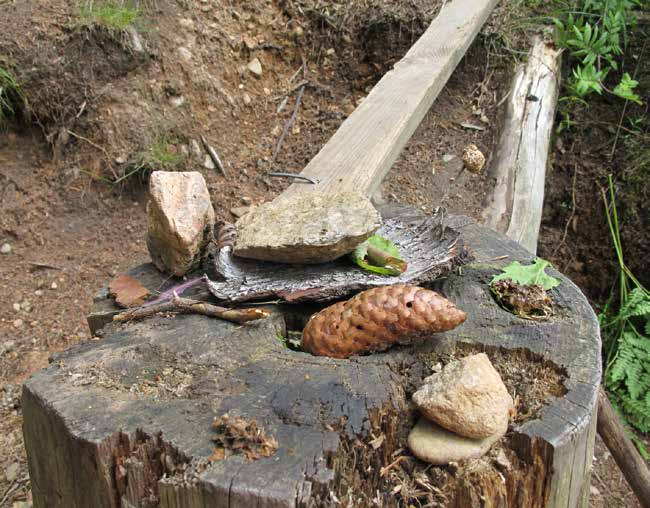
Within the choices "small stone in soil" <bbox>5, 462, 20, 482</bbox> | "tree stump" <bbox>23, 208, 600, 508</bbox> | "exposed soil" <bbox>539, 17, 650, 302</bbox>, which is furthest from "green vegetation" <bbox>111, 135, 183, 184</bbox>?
"exposed soil" <bbox>539, 17, 650, 302</bbox>

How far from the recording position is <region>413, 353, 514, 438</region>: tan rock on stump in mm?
1220

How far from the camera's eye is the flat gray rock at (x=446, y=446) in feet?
4.09

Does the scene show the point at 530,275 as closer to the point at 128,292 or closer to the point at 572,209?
the point at 128,292

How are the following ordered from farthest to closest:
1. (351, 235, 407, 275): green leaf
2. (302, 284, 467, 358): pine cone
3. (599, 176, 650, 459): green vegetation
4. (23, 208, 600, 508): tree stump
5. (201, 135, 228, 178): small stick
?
(201, 135, 228, 178): small stick < (599, 176, 650, 459): green vegetation < (351, 235, 407, 275): green leaf < (302, 284, 467, 358): pine cone < (23, 208, 600, 508): tree stump

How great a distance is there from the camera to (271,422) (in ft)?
4.01

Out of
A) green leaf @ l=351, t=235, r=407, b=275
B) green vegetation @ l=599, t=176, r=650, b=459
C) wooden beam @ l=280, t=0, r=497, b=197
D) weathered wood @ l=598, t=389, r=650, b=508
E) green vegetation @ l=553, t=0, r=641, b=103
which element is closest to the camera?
green leaf @ l=351, t=235, r=407, b=275

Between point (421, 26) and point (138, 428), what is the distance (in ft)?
12.0

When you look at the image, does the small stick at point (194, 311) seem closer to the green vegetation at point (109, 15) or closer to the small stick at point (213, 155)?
the small stick at point (213, 155)

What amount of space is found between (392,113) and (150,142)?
1.64 m

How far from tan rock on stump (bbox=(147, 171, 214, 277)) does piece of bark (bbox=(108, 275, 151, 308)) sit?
11 cm

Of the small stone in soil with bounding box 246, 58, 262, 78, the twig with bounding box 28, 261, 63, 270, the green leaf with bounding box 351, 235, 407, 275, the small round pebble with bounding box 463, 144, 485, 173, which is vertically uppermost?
the small stone in soil with bounding box 246, 58, 262, 78

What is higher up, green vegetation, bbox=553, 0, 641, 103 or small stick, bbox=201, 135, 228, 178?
green vegetation, bbox=553, 0, 641, 103

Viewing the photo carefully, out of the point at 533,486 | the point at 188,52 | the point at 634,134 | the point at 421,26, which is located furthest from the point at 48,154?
the point at 634,134

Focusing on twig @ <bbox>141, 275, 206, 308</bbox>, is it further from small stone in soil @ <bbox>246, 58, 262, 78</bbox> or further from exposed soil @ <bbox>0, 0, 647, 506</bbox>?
small stone in soil @ <bbox>246, 58, 262, 78</bbox>
